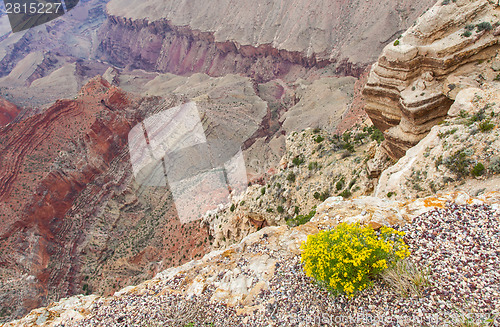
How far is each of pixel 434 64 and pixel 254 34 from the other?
272ft

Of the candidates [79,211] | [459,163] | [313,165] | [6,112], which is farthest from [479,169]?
[6,112]

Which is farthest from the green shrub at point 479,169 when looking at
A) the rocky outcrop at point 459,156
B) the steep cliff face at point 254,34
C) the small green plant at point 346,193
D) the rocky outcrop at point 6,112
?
the rocky outcrop at point 6,112

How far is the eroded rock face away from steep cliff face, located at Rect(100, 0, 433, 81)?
52492 millimetres

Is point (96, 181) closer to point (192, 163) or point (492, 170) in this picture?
point (192, 163)

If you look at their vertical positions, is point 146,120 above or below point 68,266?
above

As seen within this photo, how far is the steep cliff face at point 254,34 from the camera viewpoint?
235 feet

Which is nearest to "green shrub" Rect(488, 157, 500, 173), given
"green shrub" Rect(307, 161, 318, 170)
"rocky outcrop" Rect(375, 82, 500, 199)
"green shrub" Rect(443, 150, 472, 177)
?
"rocky outcrop" Rect(375, 82, 500, 199)

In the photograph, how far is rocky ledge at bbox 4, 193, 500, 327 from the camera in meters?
8.84

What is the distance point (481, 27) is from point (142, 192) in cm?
4777

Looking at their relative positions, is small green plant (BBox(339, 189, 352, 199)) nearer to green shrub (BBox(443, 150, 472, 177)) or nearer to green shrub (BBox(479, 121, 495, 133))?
green shrub (BBox(443, 150, 472, 177))

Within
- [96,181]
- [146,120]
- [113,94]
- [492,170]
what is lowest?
[96,181]

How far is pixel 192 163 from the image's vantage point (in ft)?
175

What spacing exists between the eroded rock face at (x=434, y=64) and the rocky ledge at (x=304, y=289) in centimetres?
820

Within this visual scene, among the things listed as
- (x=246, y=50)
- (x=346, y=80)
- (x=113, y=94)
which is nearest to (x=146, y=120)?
(x=113, y=94)
